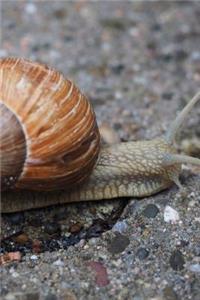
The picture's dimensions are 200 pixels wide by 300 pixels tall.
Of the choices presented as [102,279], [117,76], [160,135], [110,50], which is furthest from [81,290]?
[110,50]

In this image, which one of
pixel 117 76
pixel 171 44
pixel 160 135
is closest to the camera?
pixel 160 135

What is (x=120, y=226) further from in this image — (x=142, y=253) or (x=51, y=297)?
(x=51, y=297)

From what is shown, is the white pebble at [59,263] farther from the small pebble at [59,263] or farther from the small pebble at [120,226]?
the small pebble at [120,226]

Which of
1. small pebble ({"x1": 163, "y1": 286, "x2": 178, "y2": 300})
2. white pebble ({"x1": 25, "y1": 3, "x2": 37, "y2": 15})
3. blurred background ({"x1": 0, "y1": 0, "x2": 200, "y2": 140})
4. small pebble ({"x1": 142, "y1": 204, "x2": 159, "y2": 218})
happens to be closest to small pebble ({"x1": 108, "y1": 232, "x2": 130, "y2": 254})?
small pebble ({"x1": 142, "y1": 204, "x2": 159, "y2": 218})

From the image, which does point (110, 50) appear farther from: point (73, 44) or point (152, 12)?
point (152, 12)

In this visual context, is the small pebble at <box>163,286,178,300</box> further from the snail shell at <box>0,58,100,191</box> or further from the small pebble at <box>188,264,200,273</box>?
the snail shell at <box>0,58,100,191</box>

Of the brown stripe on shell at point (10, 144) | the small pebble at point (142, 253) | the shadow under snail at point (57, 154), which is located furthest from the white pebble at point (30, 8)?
the small pebble at point (142, 253)

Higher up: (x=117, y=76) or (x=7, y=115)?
(x=7, y=115)
